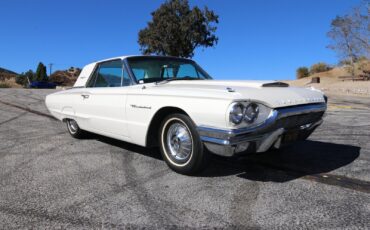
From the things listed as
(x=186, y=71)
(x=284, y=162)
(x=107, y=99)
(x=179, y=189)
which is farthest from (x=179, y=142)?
(x=186, y=71)

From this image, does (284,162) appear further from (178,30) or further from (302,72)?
(302,72)

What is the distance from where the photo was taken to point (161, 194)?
11.7ft

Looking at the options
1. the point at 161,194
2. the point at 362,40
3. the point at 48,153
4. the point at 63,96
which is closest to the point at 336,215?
the point at 161,194

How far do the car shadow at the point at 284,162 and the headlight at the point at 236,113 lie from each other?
82cm

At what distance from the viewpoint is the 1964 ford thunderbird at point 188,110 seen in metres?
3.63

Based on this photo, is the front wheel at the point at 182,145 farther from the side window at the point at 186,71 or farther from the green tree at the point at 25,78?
the green tree at the point at 25,78

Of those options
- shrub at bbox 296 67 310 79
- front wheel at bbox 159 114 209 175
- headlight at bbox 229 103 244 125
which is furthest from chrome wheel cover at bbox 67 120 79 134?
shrub at bbox 296 67 310 79

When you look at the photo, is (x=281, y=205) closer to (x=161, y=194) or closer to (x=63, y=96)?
(x=161, y=194)

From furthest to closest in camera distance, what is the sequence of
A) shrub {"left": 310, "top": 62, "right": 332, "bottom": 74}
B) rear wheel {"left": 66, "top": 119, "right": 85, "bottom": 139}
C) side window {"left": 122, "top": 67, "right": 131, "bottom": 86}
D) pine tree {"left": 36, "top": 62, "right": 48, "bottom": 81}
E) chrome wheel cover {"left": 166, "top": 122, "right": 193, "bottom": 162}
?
pine tree {"left": 36, "top": 62, "right": 48, "bottom": 81} < shrub {"left": 310, "top": 62, "right": 332, "bottom": 74} < rear wheel {"left": 66, "top": 119, "right": 85, "bottom": 139} < side window {"left": 122, "top": 67, "right": 131, "bottom": 86} < chrome wheel cover {"left": 166, "top": 122, "right": 193, "bottom": 162}

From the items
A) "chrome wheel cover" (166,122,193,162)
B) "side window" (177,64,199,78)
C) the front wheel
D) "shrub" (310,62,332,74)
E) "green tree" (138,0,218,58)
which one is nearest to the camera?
the front wheel

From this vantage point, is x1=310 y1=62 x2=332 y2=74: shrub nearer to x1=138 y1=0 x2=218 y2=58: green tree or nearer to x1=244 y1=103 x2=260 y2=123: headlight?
x1=138 y1=0 x2=218 y2=58: green tree

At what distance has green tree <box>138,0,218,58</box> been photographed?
41.1 meters

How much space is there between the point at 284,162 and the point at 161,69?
214 centimetres

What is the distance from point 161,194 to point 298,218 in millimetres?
1295
